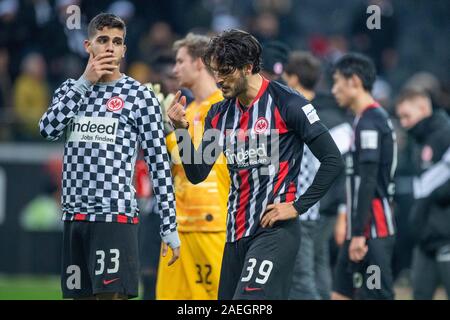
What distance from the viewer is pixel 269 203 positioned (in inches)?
257

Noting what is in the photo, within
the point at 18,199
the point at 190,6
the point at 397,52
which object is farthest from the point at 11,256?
the point at 397,52

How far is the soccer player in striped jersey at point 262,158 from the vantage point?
6.46m

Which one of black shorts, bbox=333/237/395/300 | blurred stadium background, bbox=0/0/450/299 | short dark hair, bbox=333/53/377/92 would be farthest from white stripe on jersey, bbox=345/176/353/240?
blurred stadium background, bbox=0/0/450/299

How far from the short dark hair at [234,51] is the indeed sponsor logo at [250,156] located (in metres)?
0.52

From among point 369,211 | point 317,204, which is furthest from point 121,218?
point 317,204

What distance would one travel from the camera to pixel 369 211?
8266mm

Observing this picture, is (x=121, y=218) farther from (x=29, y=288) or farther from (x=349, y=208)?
(x=29, y=288)

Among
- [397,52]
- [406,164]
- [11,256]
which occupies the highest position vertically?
[397,52]

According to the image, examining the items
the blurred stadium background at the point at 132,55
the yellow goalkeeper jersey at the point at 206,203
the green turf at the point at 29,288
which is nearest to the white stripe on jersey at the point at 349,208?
the yellow goalkeeper jersey at the point at 206,203

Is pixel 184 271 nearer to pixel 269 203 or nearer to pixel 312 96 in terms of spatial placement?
pixel 269 203

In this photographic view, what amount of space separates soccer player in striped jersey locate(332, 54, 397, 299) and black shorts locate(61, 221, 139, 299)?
228 centimetres
